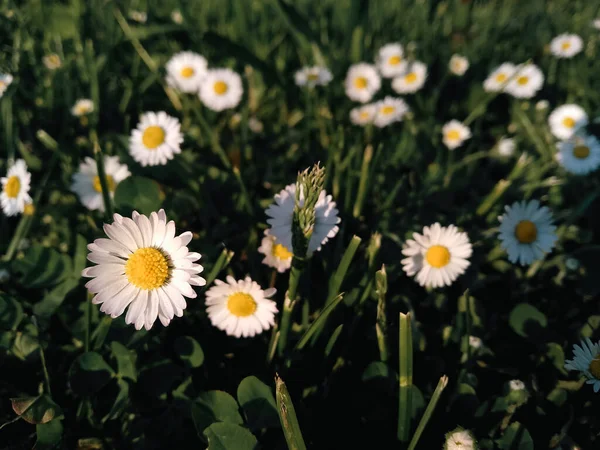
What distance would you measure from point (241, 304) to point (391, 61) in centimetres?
186

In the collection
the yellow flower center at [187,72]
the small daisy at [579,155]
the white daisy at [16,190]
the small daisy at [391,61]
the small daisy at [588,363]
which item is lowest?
the small daisy at [588,363]

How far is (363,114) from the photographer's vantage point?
2387 mm

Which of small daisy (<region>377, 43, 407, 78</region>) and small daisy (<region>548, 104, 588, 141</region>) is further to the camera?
small daisy (<region>377, 43, 407, 78</region>)

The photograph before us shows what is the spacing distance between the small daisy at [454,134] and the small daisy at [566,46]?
0.95m

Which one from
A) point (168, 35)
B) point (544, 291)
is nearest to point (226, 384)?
point (544, 291)

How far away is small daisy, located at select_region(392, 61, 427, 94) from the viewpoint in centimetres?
259

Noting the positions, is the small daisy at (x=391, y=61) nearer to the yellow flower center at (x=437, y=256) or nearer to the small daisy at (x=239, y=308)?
the yellow flower center at (x=437, y=256)

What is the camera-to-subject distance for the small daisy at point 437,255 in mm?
1475

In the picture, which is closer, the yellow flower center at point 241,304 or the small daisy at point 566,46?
the yellow flower center at point 241,304

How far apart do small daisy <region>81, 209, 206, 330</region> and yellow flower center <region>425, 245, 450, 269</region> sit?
757mm

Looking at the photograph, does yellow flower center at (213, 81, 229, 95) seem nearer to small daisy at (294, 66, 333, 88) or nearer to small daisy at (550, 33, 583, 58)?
small daisy at (294, 66, 333, 88)

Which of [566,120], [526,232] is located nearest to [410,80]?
[566,120]

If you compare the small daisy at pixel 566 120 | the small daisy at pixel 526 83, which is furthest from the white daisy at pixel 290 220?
the small daisy at pixel 526 83

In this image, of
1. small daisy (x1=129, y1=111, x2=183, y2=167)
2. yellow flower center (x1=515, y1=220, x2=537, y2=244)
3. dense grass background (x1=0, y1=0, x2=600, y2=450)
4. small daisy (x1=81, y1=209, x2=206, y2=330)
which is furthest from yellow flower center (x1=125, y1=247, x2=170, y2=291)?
yellow flower center (x1=515, y1=220, x2=537, y2=244)
